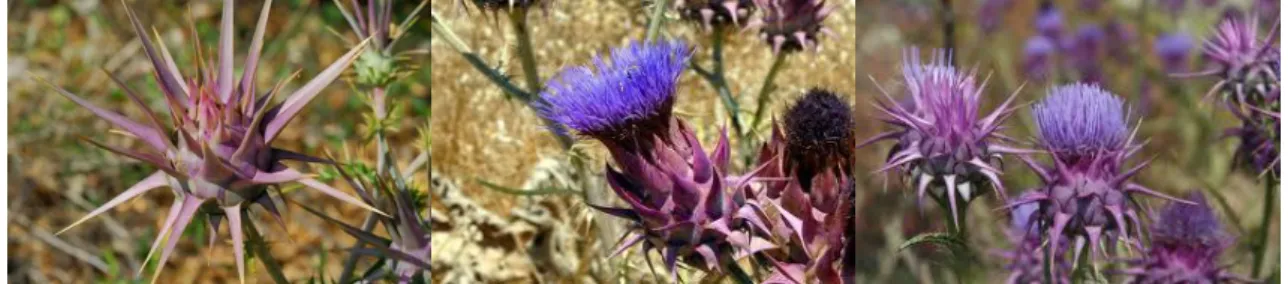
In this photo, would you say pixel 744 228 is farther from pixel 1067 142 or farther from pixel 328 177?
pixel 328 177

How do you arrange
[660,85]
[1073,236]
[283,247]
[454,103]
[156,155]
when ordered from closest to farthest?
[1073,236] → [660,85] → [156,155] → [454,103] → [283,247]

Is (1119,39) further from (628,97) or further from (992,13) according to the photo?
(628,97)

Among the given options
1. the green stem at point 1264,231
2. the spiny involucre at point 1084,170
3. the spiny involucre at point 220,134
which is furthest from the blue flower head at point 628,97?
the green stem at point 1264,231

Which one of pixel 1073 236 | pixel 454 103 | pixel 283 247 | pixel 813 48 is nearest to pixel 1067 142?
pixel 1073 236

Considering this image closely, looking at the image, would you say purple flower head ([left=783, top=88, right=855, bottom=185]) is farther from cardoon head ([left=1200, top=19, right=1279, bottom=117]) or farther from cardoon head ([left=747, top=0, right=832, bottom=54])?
cardoon head ([left=1200, top=19, right=1279, bottom=117])

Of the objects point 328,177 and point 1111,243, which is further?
point 328,177

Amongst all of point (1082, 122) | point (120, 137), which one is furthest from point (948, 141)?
point (120, 137)
